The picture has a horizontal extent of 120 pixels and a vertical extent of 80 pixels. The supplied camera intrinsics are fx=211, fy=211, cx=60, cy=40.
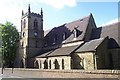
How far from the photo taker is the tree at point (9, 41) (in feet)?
168

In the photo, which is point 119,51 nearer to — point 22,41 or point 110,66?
point 110,66

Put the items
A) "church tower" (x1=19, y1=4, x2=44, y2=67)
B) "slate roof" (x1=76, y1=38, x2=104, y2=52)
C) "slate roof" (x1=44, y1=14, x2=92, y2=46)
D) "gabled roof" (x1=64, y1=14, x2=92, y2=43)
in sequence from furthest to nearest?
1. "church tower" (x1=19, y1=4, x2=44, y2=67)
2. "slate roof" (x1=44, y1=14, x2=92, y2=46)
3. "gabled roof" (x1=64, y1=14, x2=92, y2=43)
4. "slate roof" (x1=76, y1=38, x2=104, y2=52)

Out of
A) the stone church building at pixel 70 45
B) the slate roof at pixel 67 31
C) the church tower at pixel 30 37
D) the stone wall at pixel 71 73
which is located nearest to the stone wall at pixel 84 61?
the stone church building at pixel 70 45

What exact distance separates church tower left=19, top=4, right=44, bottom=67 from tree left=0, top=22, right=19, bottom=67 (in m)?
2.33

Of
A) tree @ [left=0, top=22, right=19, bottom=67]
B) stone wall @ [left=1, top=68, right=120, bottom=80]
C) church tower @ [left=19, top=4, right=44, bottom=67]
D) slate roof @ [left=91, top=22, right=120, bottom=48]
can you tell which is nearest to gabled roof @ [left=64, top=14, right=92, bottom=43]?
slate roof @ [left=91, top=22, right=120, bottom=48]

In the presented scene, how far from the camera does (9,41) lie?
52344 mm

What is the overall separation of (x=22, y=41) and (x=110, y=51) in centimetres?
2646

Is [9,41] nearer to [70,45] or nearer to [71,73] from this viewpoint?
[70,45]

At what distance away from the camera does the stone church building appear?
104ft

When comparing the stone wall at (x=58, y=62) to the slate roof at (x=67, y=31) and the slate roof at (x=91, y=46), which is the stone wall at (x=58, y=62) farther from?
the slate roof at (x=67, y=31)

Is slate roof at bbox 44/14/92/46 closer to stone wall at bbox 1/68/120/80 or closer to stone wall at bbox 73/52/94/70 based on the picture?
stone wall at bbox 73/52/94/70

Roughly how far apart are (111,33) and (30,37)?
2185cm

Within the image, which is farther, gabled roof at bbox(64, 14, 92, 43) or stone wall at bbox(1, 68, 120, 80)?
gabled roof at bbox(64, 14, 92, 43)

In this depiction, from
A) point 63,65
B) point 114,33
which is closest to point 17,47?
point 63,65
